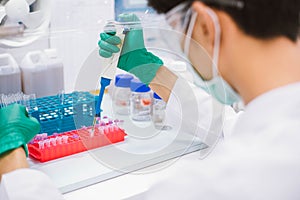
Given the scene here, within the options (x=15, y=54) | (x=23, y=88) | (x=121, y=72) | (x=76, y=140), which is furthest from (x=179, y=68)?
(x=15, y=54)

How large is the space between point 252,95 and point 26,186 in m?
0.54

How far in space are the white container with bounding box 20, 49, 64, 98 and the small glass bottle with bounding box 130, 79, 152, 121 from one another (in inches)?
13.7

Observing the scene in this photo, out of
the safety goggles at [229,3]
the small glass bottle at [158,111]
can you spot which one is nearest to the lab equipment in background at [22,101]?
the small glass bottle at [158,111]

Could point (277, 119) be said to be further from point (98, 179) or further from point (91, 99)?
point (91, 99)

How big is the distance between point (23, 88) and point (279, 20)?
126 centimetres

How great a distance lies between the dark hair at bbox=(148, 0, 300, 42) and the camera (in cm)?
67

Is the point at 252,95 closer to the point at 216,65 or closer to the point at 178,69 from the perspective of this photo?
the point at 216,65

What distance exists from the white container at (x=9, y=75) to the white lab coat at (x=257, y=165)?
104cm

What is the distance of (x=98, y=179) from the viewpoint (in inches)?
44.8

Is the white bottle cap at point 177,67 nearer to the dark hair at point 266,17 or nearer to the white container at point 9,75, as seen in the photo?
the white container at point 9,75

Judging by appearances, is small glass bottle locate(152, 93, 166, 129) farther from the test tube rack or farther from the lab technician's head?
the lab technician's head

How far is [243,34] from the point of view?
0.71m

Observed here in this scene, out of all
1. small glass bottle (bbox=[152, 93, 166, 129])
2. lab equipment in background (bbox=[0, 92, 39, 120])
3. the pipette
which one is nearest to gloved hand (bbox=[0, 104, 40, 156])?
lab equipment in background (bbox=[0, 92, 39, 120])

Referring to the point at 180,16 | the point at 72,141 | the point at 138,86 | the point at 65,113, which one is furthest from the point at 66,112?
the point at 180,16
